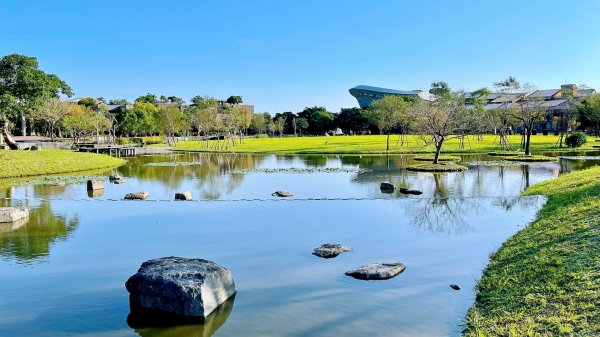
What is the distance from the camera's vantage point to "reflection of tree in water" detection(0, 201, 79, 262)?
50.8 feet

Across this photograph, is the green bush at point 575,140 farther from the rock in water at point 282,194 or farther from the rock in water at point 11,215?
the rock in water at point 11,215

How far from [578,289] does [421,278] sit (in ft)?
12.4

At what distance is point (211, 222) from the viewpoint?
2009 cm

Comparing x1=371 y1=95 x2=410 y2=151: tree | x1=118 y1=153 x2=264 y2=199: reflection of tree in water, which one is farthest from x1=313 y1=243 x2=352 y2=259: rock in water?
x1=371 y1=95 x2=410 y2=151: tree

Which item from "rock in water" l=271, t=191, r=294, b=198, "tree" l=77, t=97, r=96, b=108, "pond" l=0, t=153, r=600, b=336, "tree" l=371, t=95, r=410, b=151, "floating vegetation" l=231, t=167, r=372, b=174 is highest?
"tree" l=77, t=97, r=96, b=108

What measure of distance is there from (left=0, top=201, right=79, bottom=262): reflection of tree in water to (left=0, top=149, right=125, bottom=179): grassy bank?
21643 mm

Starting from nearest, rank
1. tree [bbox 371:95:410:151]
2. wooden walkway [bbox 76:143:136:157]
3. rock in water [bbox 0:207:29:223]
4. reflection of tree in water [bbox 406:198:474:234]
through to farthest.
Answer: reflection of tree in water [bbox 406:198:474:234] < rock in water [bbox 0:207:29:223] < wooden walkway [bbox 76:143:136:157] < tree [bbox 371:95:410:151]

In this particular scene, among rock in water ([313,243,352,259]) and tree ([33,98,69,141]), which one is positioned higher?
tree ([33,98,69,141])

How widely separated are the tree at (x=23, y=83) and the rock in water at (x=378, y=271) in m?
44.2

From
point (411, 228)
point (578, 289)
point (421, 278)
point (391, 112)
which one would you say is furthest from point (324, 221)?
point (391, 112)

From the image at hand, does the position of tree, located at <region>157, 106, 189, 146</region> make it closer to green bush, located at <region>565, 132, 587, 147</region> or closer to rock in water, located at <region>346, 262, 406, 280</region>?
green bush, located at <region>565, 132, 587, 147</region>

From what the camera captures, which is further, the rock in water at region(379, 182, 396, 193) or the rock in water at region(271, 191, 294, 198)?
the rock in water at region(379, 182, 396, 193)

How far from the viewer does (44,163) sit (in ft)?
148

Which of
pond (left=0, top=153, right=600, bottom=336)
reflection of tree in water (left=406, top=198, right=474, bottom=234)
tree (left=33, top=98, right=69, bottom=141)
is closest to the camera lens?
pond (left=0, top=153, right=600, bottom=336)
